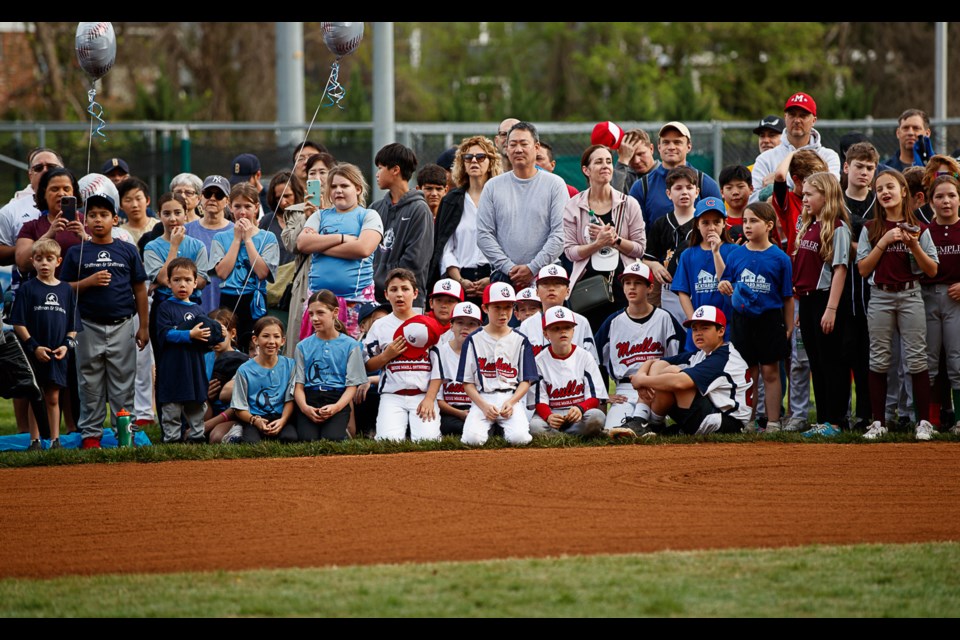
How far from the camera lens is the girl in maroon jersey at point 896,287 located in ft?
31.6

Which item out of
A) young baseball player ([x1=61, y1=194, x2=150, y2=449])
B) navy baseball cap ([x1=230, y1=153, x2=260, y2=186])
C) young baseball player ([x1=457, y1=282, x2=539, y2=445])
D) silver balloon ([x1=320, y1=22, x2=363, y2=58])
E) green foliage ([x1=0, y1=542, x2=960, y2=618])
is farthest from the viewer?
navy baseball cap ([x1=230, y1=153, x2=260, y2=186])

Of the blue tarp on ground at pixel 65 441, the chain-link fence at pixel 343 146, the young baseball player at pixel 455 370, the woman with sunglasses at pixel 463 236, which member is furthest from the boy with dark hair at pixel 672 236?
the chain-link fence at pixel 343 146

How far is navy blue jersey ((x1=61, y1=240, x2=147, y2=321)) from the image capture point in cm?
1033

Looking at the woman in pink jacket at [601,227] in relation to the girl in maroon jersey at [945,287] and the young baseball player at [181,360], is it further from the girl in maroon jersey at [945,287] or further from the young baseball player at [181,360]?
the young baseball player at [181,360]

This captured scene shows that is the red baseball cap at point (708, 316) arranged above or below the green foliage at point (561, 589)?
above

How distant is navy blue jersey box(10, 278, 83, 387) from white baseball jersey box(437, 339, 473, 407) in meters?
2.87

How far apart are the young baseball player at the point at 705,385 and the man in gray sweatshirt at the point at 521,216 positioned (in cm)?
134

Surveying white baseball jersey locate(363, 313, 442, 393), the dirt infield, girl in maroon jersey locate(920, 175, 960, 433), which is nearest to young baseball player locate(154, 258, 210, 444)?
the dirt infield

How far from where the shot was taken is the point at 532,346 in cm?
1028

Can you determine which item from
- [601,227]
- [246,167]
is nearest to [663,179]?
[601,227]

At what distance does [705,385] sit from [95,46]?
5702 mm

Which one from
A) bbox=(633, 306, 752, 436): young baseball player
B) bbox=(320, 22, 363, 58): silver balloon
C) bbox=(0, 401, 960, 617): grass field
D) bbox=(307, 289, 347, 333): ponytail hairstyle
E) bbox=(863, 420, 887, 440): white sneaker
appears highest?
bbox=(320, 22, 363, 58): silver balloon

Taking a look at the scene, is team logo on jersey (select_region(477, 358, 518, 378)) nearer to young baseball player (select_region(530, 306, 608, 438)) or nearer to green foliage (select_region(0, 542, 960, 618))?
young baseball player (select_region(530, 306, 608, 438))

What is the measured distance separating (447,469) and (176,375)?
8.41 feet
